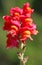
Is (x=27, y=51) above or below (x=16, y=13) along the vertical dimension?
below

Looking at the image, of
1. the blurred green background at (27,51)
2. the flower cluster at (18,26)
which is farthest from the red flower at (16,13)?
the blurred green background at (27,51)

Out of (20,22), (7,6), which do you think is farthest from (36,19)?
(20,22)

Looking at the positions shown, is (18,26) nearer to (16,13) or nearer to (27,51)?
(16,13)

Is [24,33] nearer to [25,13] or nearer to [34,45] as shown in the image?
[25,13]

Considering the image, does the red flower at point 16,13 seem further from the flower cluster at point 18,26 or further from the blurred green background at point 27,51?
the blurred green background at point 27,51

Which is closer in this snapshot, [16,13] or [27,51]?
[16,13]

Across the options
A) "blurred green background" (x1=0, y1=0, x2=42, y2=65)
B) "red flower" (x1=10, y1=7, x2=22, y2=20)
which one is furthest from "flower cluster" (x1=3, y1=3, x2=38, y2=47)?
"blurred green background" (x1=0, y1=0, x2=42, y2=65)

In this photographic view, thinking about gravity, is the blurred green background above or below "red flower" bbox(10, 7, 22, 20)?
below

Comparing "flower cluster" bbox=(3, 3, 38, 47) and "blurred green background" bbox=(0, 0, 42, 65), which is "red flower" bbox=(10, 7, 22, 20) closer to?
"flower cluster" bbox=(3, 3, 38, 47)

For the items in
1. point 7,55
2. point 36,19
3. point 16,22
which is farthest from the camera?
point 36,19

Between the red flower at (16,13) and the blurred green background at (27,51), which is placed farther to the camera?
the blurred green background at (27,51)

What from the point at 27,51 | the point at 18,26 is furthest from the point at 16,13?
the point at 27,51
